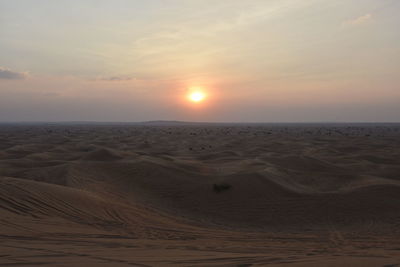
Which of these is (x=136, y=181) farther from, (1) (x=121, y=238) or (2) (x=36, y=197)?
(1) (x=121, y=238)

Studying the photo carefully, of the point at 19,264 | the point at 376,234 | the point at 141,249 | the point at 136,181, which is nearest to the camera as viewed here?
the point at 19,264

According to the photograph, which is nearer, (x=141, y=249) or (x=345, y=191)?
(x=141, y=249)

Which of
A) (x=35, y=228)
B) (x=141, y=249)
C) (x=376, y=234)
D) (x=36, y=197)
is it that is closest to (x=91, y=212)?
(x=36, y=197)

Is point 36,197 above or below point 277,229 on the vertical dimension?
above

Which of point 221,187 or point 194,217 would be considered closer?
point 194,217

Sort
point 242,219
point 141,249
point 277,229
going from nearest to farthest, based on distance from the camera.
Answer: point 141,249 < point 277,229 < point 242,219

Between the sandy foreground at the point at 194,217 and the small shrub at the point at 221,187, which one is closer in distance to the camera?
the sandy foreground at the point at 194,217

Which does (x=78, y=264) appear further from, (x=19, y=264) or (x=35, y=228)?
(x=35, y=228)

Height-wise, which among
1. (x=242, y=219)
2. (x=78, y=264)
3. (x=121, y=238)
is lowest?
(x=242, y=219)

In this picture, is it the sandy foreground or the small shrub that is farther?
the small shrub

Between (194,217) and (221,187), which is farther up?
(221,187)
